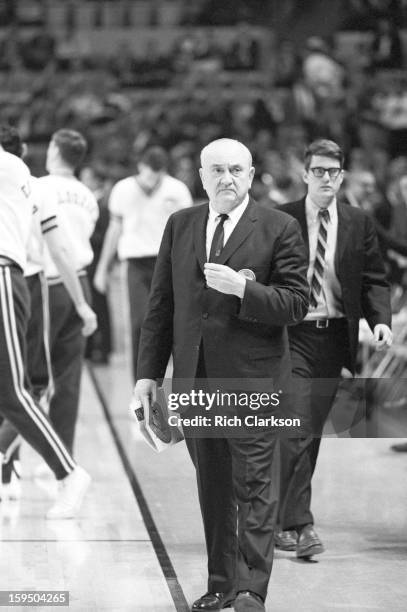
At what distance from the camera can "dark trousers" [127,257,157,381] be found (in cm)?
816

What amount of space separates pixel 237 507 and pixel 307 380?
3.34ft

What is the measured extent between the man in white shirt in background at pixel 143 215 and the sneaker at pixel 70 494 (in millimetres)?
2648

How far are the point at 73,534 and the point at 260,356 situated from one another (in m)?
1.79

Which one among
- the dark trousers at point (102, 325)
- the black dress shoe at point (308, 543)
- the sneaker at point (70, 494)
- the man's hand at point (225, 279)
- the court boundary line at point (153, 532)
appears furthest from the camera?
the dark trousers at point (102, 325)

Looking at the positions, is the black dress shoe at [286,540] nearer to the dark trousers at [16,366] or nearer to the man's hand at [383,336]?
the man's hand at [383,336]

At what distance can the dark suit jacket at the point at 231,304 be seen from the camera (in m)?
3.95

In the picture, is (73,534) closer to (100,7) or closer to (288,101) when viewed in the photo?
(288,101)

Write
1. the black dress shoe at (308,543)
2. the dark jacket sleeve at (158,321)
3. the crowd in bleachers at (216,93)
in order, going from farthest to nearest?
the crowd in bleachers at (216,93) → the black dress shoe at (308,543) → the dark jacket sleeve at (158,321)

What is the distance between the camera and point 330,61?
56.5 ft

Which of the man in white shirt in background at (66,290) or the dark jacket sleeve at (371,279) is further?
the man in white shirt in background at (66,290)

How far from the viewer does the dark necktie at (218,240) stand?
4000 mm

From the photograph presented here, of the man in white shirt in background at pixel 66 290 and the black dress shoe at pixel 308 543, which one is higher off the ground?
the man in white shirt in background at pixel 66 290

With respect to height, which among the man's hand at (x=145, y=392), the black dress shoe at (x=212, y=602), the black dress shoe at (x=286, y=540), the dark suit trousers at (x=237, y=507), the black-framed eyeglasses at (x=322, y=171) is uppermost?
the black-framed eyeglasses at (x=322, y=171)

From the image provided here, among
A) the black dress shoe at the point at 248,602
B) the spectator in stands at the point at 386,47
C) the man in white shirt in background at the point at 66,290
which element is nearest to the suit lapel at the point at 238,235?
the black dress shoe at the point at 248,602
